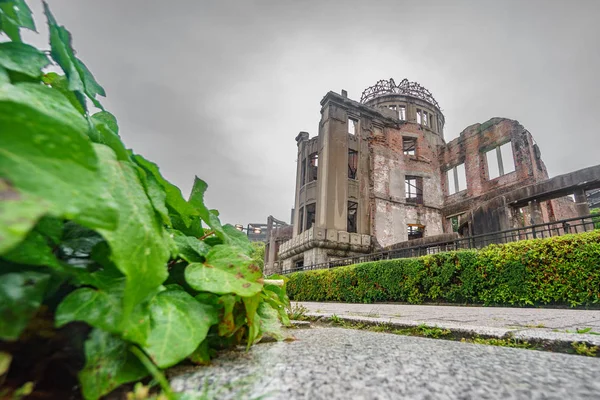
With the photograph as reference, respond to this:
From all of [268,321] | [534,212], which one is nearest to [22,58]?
[268,321]

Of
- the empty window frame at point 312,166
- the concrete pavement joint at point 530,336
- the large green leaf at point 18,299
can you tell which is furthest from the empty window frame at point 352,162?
the large green leaf at point 18,299

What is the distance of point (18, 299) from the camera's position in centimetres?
43

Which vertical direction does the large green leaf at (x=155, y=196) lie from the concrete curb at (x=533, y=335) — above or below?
above

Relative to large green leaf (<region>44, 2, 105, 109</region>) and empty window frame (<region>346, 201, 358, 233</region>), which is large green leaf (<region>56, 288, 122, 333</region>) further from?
empty window frame (<region>346, 201, 358, 233</region>)

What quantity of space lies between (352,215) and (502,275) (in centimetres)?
1251

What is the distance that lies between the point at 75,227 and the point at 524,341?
1.94 metres

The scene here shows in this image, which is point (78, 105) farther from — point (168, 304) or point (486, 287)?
point (486, 287)

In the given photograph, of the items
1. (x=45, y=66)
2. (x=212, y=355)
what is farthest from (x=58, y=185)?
(x=212, y=355)

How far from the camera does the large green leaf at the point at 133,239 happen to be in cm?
48

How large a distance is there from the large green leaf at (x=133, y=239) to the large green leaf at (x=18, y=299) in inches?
4.5

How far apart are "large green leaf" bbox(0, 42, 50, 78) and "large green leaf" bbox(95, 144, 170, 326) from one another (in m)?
0.26

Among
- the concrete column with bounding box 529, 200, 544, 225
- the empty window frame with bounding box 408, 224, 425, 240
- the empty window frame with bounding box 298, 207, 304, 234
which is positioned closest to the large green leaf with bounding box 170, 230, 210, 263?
the concrete column with bounding box 529, 200, 544, 225

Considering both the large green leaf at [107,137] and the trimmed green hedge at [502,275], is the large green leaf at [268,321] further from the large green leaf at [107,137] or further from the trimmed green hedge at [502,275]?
the trimmed green hedge at [502,275]

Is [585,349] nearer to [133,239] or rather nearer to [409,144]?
A: [133,239]
